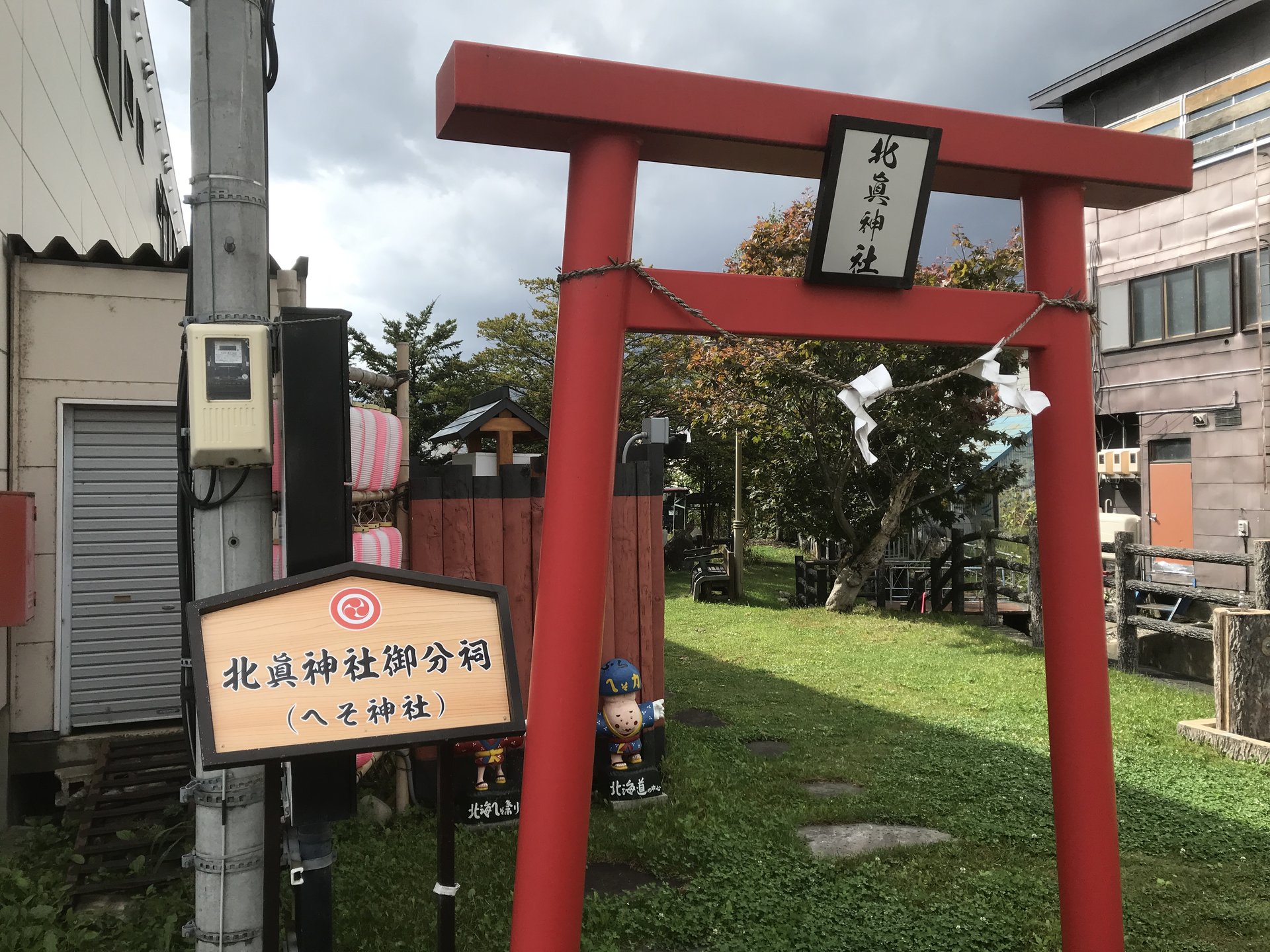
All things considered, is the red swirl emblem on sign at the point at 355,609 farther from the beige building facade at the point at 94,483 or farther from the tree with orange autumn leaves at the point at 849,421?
the tree with orange autumn leaves at the point at 849,421

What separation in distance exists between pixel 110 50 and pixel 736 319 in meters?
12.6

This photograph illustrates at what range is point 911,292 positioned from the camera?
3873mm

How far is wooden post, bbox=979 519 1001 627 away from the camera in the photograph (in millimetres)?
14609

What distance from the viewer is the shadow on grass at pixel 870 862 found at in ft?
15.0

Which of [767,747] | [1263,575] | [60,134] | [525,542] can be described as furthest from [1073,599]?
[60,134]

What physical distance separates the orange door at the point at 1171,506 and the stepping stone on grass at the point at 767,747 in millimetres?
13013

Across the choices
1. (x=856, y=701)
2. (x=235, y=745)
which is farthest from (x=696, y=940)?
(x=856, y=701)

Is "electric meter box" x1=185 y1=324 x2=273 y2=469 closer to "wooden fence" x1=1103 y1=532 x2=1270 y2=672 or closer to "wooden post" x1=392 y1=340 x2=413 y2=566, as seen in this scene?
"wooden post" x1=392 y1=340 x2=413 y2=566

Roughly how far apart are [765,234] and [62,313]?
12140 mm

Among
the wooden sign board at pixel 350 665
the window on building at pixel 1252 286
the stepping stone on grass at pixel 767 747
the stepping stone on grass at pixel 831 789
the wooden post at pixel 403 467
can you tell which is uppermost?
the window on building at pixel 1252 286

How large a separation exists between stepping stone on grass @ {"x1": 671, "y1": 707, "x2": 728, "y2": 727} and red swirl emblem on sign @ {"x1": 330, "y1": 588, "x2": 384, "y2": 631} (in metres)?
6.18

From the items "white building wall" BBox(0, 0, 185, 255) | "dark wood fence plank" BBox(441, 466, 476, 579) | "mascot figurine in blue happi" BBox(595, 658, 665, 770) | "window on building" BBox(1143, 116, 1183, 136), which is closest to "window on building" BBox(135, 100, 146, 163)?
"white building wall" BBox(0, 0, 185, 255)

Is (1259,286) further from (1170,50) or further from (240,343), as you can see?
(240,343)

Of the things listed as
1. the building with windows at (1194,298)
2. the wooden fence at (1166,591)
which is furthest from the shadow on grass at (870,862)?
the building with windows at (1194,298)
